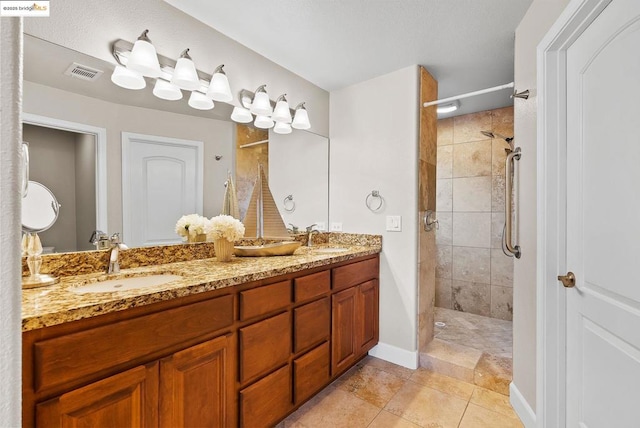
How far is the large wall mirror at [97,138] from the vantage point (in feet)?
4.34

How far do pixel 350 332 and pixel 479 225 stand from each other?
2.08 meters

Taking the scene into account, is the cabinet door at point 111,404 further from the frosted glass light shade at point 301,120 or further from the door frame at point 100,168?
the frosted glass light shade at point 301,120

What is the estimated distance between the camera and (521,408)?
1.73 metres

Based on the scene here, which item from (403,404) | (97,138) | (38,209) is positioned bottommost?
(403,404)

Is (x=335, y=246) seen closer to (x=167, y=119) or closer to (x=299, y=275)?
(x=299, y=275)

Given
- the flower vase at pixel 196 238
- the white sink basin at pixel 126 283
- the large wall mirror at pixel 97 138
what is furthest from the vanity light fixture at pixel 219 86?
Answer: the white sink basin at pixel 126 283

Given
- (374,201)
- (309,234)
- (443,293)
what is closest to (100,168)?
(309,234)

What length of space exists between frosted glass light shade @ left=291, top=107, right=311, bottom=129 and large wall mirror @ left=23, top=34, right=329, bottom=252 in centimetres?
53

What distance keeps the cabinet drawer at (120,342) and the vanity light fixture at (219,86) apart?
127 cm

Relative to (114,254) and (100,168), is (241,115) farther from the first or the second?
(114,254)

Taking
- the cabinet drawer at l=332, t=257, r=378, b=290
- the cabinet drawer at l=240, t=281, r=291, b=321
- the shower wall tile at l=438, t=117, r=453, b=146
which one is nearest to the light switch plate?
the cabinet drawer at l=332, t=257, r=378, b=290

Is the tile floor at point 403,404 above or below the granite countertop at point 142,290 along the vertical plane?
below

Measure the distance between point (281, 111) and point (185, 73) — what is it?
2.60ft

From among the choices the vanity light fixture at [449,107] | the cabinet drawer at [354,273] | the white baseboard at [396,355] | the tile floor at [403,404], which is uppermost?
the vanity light fixture at [449,107]
